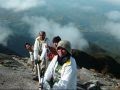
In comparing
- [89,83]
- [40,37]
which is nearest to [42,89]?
[40,37]

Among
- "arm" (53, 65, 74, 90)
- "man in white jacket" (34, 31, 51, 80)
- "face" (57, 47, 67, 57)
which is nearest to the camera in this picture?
"arm" (53, 65, 74, 90)

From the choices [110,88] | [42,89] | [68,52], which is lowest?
Answer: [110,88]

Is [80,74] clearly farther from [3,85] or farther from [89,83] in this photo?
[3,85]

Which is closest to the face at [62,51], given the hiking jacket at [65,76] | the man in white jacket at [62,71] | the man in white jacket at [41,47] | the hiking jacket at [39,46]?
the man in white jacket at [62,71]

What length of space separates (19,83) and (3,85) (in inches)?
50.9

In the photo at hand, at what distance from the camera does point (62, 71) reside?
10.1m

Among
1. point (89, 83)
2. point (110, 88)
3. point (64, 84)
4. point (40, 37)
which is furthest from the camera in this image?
point (110, 88)

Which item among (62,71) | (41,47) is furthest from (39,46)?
(62,71)

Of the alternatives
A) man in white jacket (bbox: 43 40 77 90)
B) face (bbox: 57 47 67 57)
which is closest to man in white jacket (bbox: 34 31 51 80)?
man in white jacket (bbox: 43 40 77 90)

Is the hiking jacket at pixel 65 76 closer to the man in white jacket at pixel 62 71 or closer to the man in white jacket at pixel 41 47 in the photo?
the man in white jacket at pixel 62 71

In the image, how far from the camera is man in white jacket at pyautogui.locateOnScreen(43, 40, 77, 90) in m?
9.86

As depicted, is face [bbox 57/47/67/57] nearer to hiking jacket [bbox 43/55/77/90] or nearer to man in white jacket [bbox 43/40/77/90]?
man in white jacket [bbox 43/40/77/90]

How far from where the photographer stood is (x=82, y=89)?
23969 mm

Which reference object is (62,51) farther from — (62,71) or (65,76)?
(65,76)
